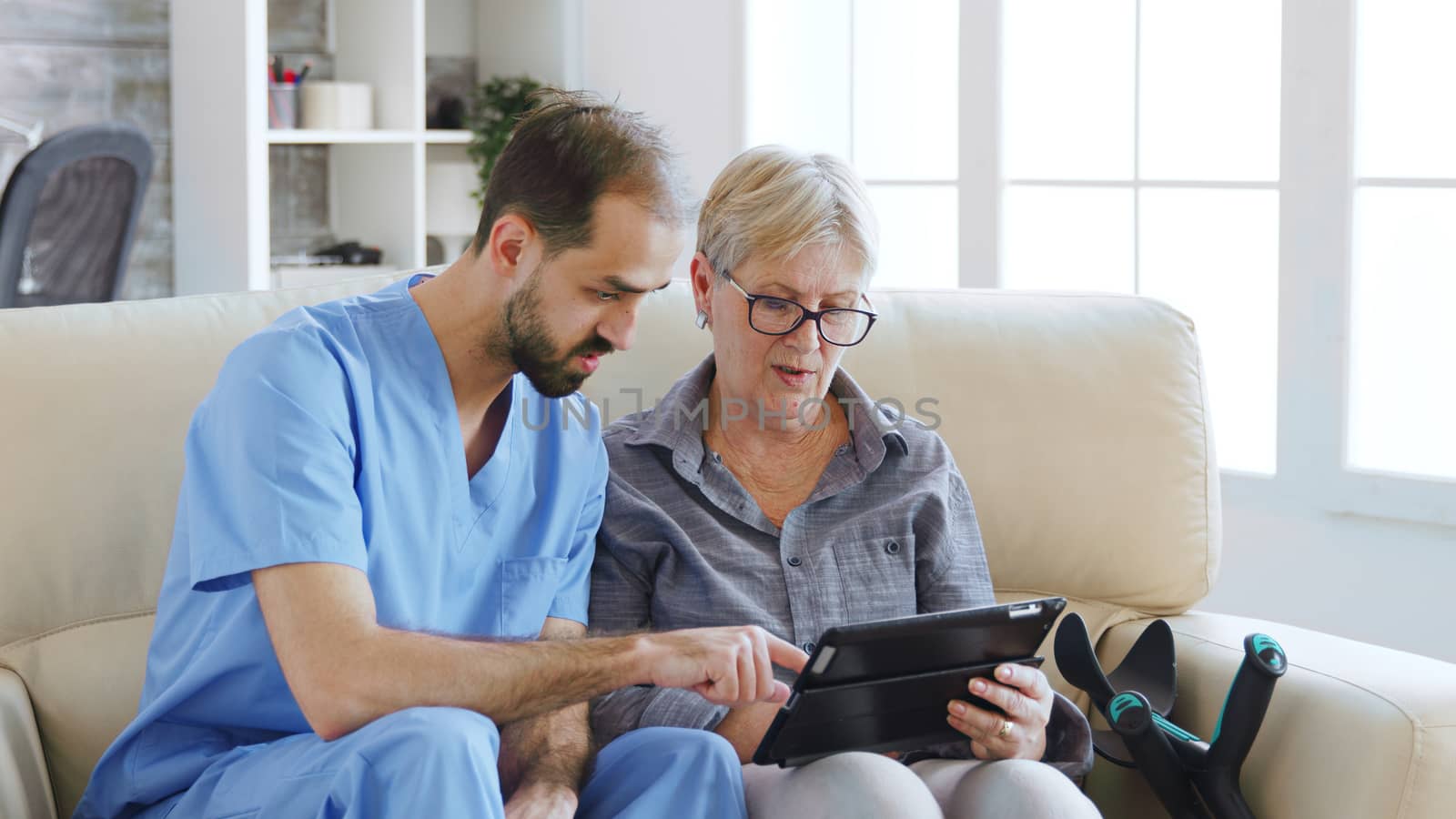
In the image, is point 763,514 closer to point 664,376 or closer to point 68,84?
point 664,376

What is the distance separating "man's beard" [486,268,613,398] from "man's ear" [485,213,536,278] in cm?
3

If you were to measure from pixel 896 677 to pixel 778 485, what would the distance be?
38 centimetres

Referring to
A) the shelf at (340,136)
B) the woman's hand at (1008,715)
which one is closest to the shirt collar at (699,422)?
the woman's hand at (1008,715)

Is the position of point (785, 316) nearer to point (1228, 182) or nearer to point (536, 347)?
point (536, 347)

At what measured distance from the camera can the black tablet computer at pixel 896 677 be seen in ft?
4.09

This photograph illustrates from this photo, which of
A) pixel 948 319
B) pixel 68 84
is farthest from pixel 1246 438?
pixel 68 84

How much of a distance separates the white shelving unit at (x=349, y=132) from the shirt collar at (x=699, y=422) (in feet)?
5.78

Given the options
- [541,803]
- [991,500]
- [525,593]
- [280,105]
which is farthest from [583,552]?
[280,105]

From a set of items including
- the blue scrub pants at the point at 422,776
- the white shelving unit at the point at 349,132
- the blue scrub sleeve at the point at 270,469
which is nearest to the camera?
the blue scrub pants at the point at 422,776

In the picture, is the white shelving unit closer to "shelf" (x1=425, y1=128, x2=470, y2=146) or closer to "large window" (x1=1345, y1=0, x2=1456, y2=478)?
"shelf" (x1=425, y1=128, x2=470, y2=146)

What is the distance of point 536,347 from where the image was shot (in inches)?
55.2

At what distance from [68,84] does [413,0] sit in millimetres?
848

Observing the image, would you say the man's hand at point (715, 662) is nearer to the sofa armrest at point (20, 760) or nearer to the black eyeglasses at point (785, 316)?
the black eyeglasses at point (785, 316)

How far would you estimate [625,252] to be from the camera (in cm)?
138
